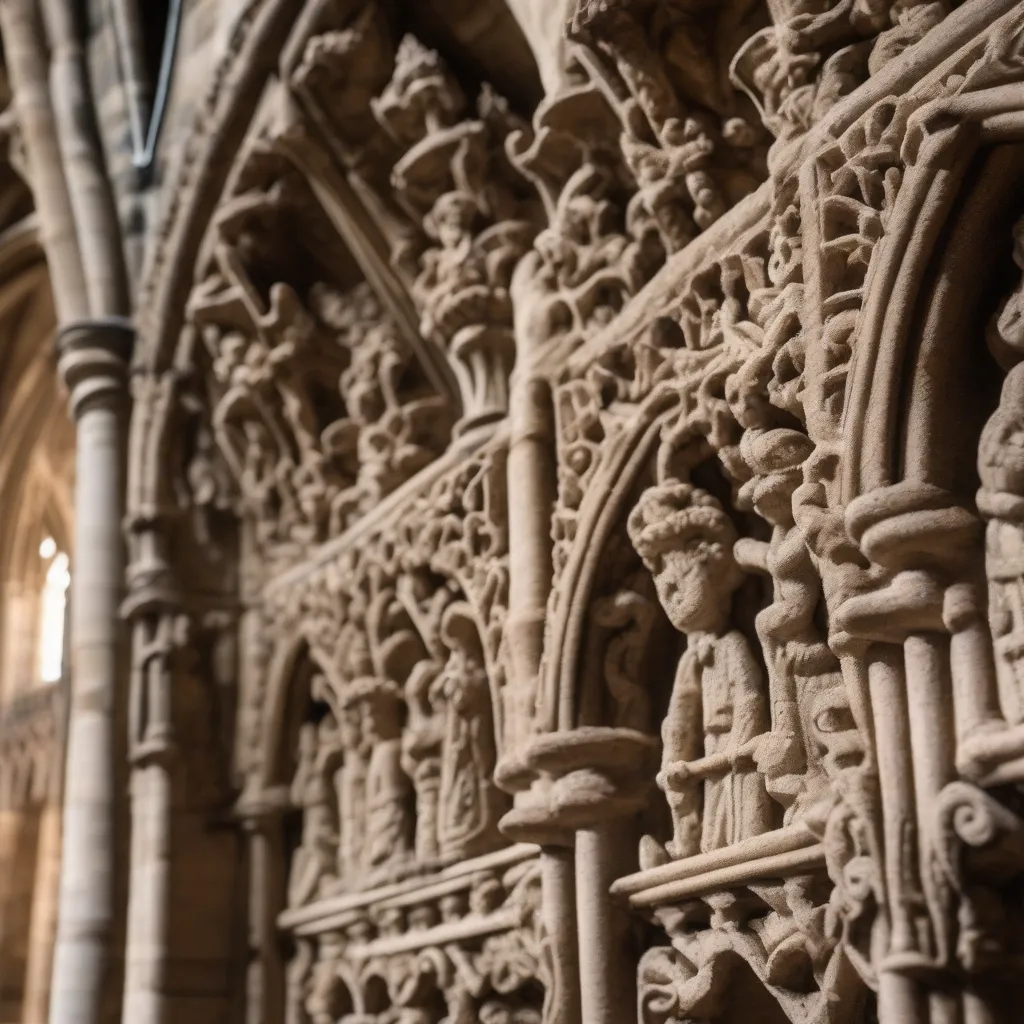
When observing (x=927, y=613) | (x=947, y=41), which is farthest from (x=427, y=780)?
(x=947, y=41)

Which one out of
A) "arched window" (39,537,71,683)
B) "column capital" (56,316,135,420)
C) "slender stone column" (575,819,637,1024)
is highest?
"arched window" (39,537,71,683)

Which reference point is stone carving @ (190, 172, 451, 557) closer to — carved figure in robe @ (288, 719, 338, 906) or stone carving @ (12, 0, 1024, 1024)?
stone carving @ (12, 0, 1024, 1024)

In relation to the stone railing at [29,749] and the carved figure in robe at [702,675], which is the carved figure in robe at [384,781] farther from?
the stone railing at [29,749]

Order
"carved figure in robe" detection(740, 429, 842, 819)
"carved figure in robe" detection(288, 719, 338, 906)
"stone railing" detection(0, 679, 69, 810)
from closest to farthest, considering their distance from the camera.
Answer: "carved figure in robe" detection(740, 429, 842, 819) < "carved figure in robe" detection(288, 719, 338, 906) < "stone railing" detection(0, 679, 69, 810)

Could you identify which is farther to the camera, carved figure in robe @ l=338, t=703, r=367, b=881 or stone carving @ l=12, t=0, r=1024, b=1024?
carved figure in robe @ l=338, t=703, r=367, b=881

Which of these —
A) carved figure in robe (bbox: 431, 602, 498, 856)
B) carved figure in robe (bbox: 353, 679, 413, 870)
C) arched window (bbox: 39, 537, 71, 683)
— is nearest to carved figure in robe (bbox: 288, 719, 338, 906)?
carved figure in robe (bbox: 353, 679, 413, 870)

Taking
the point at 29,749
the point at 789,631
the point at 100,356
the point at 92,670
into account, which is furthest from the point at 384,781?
the point at 29,749

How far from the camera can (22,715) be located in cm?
1060

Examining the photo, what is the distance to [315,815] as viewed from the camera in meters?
5.12

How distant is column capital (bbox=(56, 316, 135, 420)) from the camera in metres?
5.97

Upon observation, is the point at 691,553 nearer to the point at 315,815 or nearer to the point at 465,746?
the point at 465,746

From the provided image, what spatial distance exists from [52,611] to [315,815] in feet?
22.2

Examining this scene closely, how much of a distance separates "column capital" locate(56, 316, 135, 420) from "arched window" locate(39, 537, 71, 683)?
17.5 ft

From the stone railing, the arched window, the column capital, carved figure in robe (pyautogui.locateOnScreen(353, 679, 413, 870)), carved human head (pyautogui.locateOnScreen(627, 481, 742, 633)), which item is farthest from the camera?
the arched window
